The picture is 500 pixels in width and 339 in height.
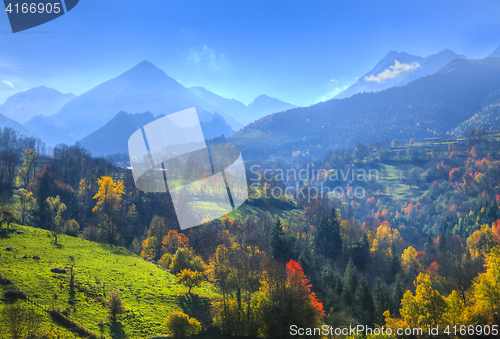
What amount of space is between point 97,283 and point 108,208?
810 inches

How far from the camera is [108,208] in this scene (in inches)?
1687

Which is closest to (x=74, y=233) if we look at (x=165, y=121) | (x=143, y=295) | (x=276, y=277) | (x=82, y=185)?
(x=143, y=295)

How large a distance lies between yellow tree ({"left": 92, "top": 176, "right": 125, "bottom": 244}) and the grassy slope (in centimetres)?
607

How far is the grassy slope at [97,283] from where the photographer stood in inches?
802

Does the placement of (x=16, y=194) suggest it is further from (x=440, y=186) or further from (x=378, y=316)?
(x=440, y=186)

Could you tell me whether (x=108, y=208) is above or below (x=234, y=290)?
above

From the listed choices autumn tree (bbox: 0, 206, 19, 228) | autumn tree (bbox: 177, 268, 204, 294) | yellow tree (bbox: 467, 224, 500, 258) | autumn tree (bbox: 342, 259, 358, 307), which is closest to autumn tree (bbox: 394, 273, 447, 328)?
autumn tree (bbox: 342, 259, 358, 307)

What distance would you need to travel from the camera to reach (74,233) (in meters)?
39.8

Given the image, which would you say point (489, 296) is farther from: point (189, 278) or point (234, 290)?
point (189, 278)

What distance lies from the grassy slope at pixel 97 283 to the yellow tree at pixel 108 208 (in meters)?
6.07

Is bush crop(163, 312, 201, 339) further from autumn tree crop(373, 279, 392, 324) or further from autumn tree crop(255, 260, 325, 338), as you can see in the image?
autumn tree crop(373, 279, 392, 324)

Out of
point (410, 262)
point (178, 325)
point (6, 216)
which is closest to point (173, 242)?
point (6, 216)

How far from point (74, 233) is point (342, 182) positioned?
17476 centimetres

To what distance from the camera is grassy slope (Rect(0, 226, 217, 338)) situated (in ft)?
66.8
